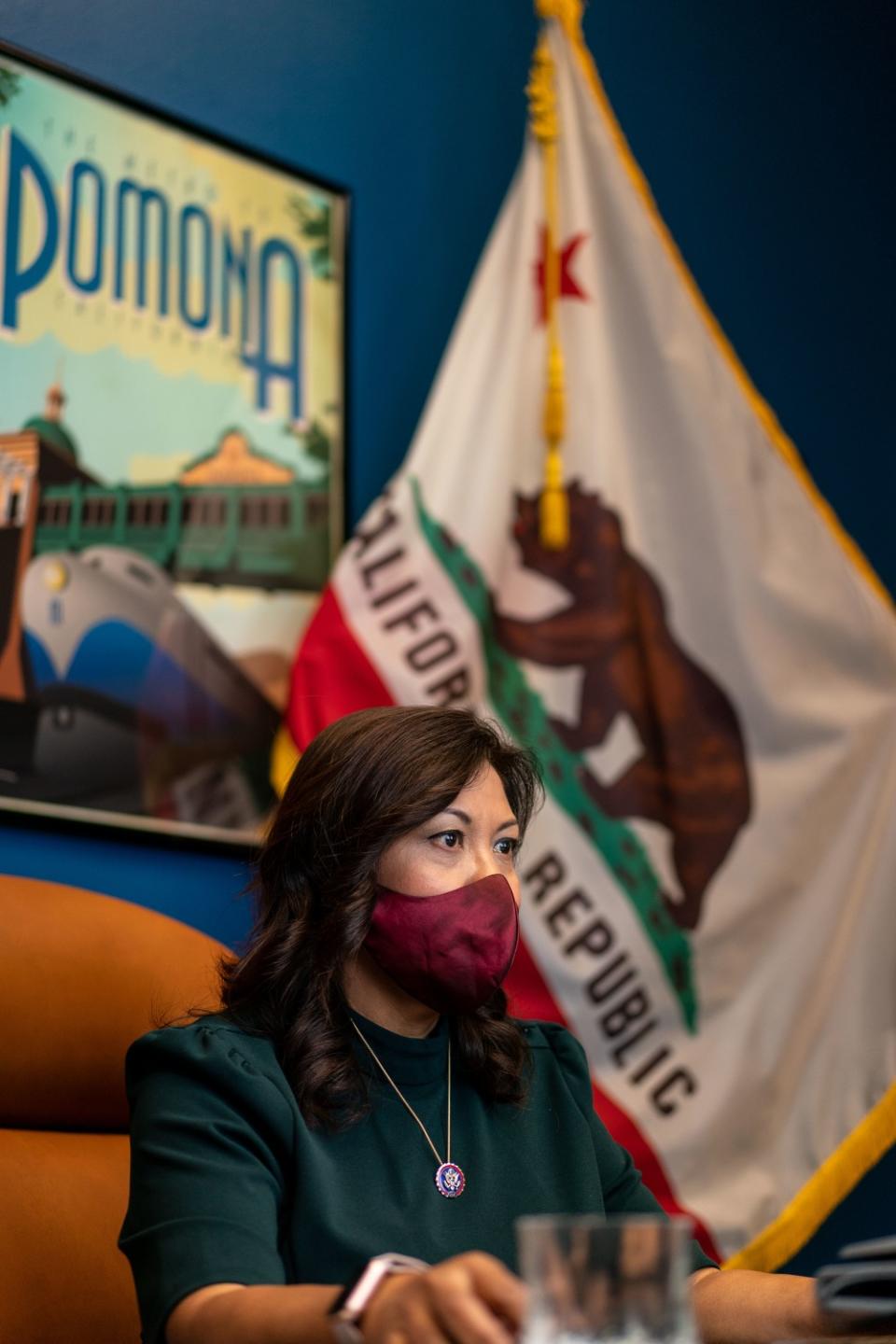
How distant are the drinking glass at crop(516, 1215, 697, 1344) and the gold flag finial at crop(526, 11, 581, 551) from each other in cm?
166

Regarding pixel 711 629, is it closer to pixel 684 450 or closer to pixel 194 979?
pixel 684 450

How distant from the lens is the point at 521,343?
2498 millimetres

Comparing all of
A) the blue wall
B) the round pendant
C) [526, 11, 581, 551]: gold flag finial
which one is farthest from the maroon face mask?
[526, 11, 581, 551]: gold flag finial

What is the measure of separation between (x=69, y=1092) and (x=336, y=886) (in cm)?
35

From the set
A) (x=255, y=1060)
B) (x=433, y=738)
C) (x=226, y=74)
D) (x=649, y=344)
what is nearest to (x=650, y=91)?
(x=649, y=344)

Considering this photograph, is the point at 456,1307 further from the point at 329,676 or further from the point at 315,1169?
the point at 329,676

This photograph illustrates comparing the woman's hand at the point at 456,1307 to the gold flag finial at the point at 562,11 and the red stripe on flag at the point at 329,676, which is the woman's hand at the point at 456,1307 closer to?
the red stripe on flag at the point at 329,676

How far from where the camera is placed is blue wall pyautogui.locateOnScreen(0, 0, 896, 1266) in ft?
7.67

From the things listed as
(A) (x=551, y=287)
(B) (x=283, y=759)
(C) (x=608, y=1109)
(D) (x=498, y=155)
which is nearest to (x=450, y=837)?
(B) (x=283, y=759)

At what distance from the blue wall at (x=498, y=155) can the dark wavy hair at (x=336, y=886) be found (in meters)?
0.55

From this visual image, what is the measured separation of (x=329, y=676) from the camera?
2273 mm

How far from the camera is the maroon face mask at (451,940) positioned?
1.50 meters

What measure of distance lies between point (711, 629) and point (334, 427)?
24.8 inches

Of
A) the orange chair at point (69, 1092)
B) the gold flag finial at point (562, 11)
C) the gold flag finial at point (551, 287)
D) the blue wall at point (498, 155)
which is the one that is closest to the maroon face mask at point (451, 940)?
the orange chair at point (69, 1092)
